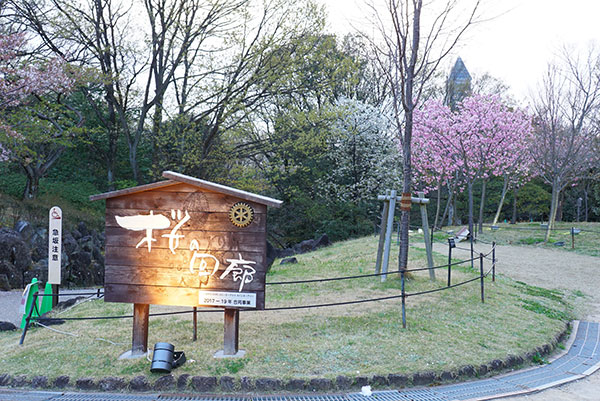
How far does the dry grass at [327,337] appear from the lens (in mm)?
4934

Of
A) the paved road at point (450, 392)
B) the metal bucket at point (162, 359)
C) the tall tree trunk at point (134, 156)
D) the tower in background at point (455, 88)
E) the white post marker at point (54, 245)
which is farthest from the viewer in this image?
the tower in background at point (455, 88)

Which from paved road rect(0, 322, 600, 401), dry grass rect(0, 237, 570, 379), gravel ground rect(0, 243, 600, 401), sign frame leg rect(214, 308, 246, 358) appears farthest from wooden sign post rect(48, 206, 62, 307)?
sign frame leg rect(214, 308, 246, 358)

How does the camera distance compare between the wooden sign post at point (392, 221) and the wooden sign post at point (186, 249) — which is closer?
the wooden sign post at point (186, 249)

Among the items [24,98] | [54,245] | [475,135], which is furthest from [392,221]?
[475,135]

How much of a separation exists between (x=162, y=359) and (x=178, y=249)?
3.88ft

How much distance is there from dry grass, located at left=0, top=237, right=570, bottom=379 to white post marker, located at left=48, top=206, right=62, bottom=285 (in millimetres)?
→ 716

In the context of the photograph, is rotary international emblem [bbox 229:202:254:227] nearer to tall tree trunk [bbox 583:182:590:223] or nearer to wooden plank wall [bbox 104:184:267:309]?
wooden plank wall [bbox 104:184:267:309]

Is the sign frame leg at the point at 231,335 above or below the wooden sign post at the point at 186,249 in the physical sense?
below

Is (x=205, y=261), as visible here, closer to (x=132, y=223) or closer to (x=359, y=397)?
(x=132, y=223)

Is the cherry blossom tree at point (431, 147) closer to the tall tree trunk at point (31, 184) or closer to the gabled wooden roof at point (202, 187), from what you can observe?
the tall tree trunk at point (31, 184)

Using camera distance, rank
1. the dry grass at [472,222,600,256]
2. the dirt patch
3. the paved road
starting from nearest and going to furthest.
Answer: the paved road, the dirt patch, the dry grass at [472,222,600,256]

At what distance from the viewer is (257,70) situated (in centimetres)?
1603

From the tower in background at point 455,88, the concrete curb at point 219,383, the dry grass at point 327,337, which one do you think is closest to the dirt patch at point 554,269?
the dry grass at point 327,337

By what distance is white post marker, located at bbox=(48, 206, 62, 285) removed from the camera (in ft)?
26.9
